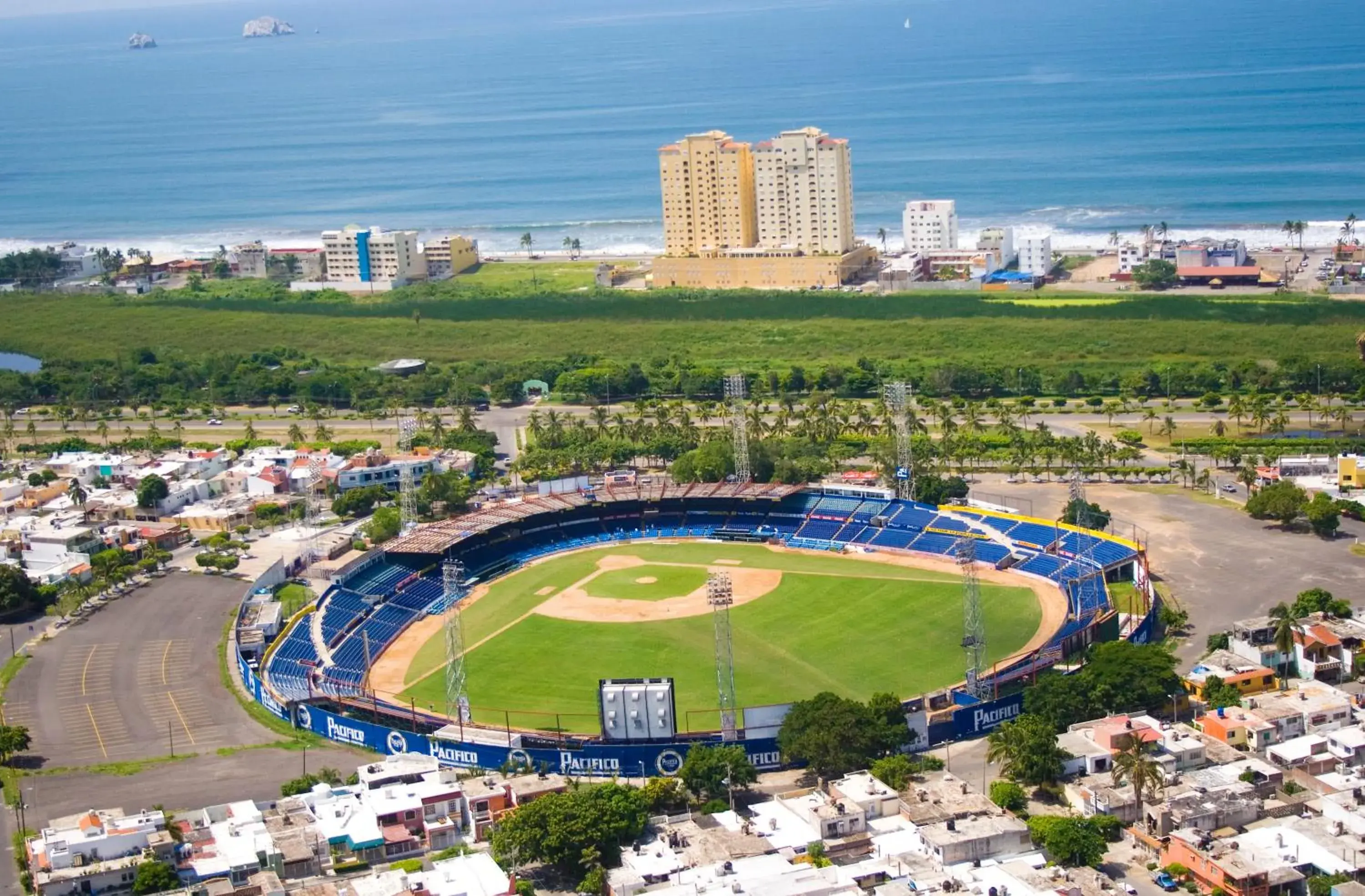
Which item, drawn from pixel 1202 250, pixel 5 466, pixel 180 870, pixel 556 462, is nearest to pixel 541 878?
pixel 180 870

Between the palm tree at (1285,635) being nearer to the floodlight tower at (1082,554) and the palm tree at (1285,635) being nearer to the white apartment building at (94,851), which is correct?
the floodlight tower at (1082,554)

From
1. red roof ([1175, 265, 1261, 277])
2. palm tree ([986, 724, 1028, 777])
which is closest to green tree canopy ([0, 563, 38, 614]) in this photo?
palm tree ([986, 724, 1028, 777])

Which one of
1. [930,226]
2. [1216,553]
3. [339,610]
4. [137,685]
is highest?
[930,226]

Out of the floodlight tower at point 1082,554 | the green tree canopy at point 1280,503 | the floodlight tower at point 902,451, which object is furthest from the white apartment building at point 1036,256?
the green tree canopy at point 1280,503

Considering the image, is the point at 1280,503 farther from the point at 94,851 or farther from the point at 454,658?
the point at 94,851

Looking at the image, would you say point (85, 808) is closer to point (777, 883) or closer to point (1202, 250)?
point (777, 883)

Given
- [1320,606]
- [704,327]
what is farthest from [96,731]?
[704,327]
